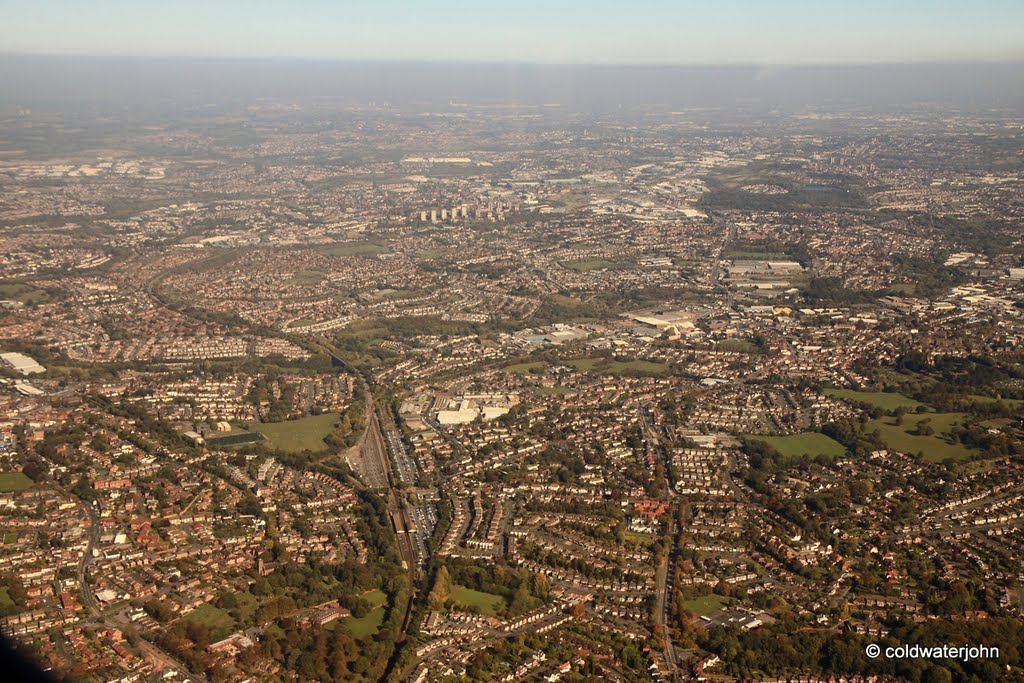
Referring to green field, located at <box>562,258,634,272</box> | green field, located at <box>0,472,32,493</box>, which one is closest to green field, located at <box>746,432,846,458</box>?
green field, located at <box>0,472,32,493</box>

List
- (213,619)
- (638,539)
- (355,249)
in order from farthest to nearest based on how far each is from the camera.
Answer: (355,249), (638,539), (213,619)

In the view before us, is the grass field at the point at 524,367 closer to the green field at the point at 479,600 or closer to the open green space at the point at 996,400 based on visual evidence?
the open green space at the point at 996,400

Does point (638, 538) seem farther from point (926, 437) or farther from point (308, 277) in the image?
point (308, 277)

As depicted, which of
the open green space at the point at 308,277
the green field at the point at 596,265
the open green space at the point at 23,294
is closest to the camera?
the open green space at the point at 23,294

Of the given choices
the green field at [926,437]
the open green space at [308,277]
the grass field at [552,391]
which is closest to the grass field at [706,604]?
the green field at [926,437]

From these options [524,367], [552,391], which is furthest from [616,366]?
[552,391]

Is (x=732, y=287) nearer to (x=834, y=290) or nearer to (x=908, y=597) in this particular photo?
(x=834, y=290)
